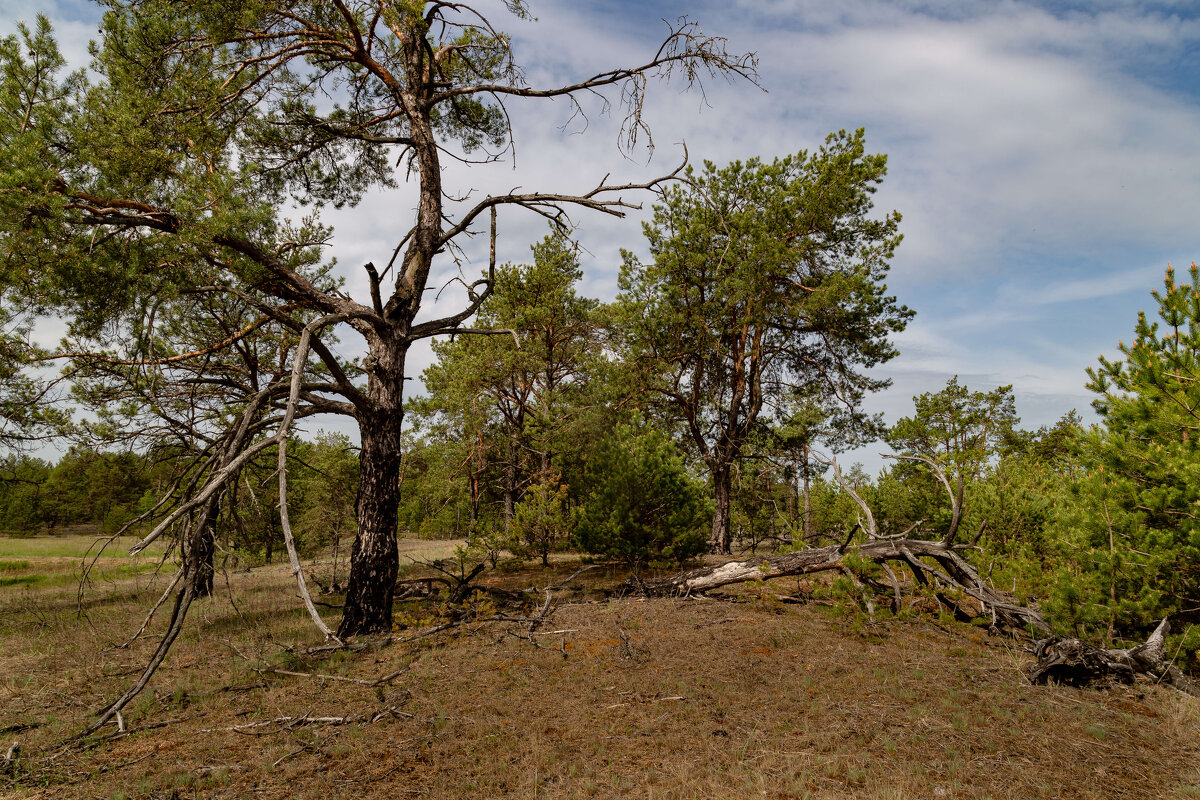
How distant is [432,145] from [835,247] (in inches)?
503

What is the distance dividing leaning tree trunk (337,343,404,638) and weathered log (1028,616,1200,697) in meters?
6.95

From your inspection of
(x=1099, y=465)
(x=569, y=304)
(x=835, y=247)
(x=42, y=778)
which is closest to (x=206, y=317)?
(x=42, y=778)

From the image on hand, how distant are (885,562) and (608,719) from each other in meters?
5.21

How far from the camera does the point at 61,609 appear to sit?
10.0 meters

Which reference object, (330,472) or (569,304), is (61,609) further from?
(569,304)

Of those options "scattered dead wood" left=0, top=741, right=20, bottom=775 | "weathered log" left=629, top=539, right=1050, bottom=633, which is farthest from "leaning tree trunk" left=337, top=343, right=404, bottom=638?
"weathered log" left=629, top=539, right=1050, bottom=633

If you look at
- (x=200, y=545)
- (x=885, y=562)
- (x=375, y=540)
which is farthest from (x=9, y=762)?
(x=885, y=562)

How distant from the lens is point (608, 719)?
4.35 meters

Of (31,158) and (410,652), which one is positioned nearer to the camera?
(31,158)

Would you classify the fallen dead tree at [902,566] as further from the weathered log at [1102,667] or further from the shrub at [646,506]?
the shrub at [646,506]

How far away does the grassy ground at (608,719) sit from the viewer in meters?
3.35

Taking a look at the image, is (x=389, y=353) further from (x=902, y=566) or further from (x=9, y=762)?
(x=902, y=566)

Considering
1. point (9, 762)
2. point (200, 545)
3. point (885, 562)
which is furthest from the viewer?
point (885, 562)

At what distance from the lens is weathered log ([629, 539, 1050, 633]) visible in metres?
6.71
